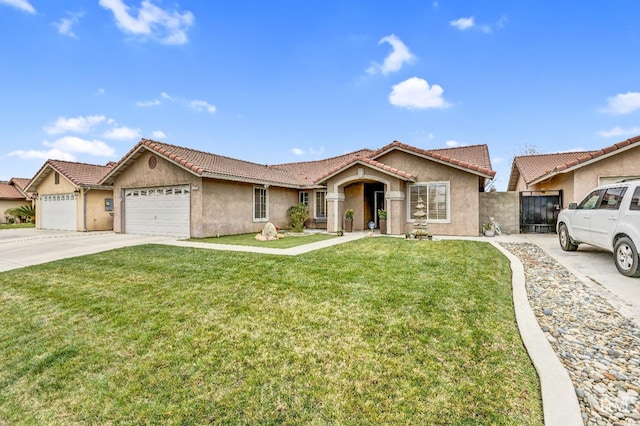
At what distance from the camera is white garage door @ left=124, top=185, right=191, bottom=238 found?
14570 mm

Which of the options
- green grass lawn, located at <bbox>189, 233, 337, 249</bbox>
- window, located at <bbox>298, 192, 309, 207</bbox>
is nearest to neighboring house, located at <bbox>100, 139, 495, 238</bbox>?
green grass lawn, located at <bbox>189, 233, 337, 249</bbox>

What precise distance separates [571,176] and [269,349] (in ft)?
50.0

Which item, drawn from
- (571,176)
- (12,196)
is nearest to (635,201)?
(571,176)

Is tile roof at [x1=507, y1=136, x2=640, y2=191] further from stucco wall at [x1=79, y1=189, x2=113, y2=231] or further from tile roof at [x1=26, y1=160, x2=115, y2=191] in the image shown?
stucco wall at [x1=79, y1=189, x2=113, y2=231]

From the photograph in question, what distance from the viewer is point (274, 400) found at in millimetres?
2969

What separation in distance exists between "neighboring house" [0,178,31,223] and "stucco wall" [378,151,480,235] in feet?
120

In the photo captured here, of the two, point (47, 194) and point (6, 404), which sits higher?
point (47, 194)

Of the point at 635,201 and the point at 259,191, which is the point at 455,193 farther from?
the point at 259,191

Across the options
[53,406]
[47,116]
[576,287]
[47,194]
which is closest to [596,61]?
[576,287]

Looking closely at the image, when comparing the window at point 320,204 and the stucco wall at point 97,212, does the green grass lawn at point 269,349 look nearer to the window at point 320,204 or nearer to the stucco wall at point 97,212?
the window at point 320,204

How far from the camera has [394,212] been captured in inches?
569

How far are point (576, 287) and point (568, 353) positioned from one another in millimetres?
3109

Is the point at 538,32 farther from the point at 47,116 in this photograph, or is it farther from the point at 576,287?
the point at 47,116

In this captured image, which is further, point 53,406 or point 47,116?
point 47,116
